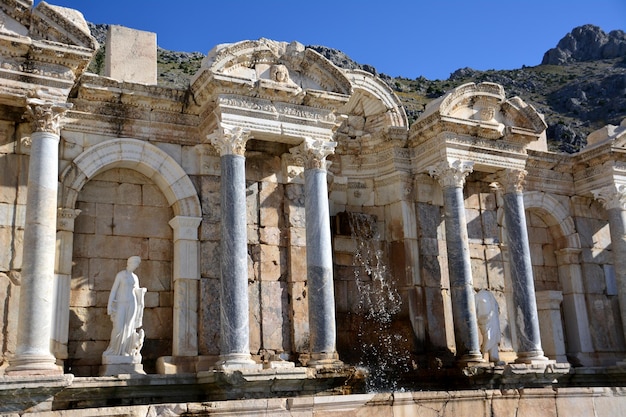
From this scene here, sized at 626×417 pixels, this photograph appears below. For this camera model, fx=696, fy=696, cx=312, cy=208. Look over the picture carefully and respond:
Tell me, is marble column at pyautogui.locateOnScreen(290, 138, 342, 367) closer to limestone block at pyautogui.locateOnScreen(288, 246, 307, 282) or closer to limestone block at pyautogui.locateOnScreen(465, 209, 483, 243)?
limestone block at pyautogui.locateOnScreen(288, 246, 307, 282)

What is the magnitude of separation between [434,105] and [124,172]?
6.32m

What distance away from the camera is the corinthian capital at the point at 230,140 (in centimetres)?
1161

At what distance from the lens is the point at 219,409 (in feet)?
23.6


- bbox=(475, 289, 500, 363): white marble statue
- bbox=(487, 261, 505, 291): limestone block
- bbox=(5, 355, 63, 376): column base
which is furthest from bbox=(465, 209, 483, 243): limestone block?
bbox=(5, 355, 63, 376): column base

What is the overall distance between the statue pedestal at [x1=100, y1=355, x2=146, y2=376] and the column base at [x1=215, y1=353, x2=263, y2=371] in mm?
1201

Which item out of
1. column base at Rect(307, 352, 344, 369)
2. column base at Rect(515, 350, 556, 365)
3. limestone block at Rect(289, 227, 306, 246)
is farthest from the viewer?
column base at Rect(515, 350, 556, 365)

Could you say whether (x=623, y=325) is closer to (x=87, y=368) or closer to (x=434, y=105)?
(x=434, y=105)

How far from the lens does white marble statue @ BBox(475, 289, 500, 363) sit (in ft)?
44.7

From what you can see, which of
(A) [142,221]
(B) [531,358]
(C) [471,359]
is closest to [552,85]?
(B) [531,358]

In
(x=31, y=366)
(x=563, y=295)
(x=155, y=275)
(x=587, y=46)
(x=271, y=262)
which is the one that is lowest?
(x=31, y=366)

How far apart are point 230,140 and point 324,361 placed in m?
3.97

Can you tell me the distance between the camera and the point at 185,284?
11.7 metres

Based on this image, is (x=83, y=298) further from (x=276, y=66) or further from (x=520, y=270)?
(x=520, y=270)

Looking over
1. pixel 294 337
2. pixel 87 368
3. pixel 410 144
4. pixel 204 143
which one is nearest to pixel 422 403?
pixel 294 337
